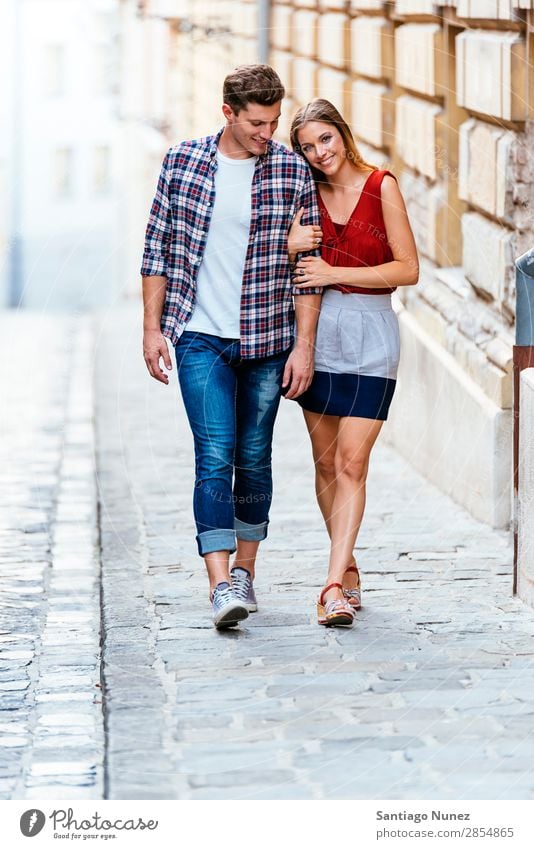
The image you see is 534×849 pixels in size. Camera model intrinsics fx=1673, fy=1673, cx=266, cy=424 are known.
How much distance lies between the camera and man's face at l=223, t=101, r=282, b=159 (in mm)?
5352

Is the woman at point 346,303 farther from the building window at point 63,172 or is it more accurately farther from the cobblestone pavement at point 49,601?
the building window at point 63,172

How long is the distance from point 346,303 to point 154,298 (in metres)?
0.65

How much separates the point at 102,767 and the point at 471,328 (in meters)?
4.03

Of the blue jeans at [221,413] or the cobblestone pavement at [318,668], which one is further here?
the blue jeans at [221,413]

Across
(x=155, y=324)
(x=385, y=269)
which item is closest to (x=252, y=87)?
(x=385, y=269)

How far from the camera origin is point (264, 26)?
46.0 ft

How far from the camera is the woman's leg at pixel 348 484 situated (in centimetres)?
568

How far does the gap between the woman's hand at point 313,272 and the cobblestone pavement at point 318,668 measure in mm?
1183

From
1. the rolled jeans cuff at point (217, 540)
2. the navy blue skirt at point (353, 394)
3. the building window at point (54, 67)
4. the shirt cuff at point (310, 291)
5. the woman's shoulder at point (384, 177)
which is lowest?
the building window at point (54, 67)

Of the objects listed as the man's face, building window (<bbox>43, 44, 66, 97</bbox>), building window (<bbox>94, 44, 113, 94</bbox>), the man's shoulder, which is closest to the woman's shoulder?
the man's face

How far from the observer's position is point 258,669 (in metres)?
5.26

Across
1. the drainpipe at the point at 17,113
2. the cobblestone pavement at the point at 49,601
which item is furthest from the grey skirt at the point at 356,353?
the drainpipe at the point at 17,113

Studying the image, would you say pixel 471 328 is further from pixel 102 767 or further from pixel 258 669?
pixel 102 767

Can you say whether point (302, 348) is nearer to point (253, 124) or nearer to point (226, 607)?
point (253, 124)
